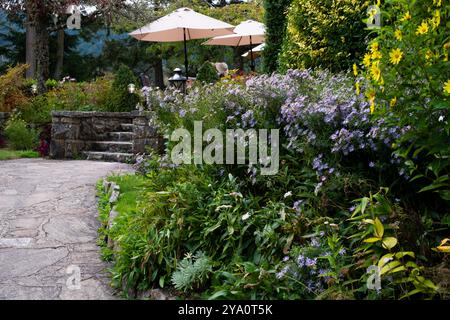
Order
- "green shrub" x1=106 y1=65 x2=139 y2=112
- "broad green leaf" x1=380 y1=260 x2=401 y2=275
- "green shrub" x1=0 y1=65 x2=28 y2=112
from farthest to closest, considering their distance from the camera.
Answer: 1. "green shrub" x1=0 y1=65 x2=28 y2=112
2. "green shrub" x1=106 y1=65 x2=139 y2=112
3. "broad green leaf" x1=380 y1=260 x2=401 y2=275

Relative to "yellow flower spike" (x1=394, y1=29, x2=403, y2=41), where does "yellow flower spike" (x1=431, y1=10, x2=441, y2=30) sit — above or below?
above

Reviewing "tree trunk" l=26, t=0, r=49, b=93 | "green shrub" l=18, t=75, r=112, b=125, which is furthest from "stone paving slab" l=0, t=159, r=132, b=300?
"tree trunk" l=26, t=0, r=49, b=93

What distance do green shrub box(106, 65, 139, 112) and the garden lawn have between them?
1654 mm

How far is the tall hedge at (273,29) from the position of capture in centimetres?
824

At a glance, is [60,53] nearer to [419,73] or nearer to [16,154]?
[16,154]

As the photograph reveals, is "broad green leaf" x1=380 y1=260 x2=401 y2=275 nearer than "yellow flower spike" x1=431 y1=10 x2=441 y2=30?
No

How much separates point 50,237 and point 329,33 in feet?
12.2

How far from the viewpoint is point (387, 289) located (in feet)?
7.84

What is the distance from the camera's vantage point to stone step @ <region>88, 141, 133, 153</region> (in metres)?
9.30

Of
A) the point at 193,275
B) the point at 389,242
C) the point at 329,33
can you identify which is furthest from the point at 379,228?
the point at 329,33

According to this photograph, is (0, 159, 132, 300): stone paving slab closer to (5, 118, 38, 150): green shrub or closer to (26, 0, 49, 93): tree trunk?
(5, 118, 38, 150): green shrub

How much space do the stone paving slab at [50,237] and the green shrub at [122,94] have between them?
2.83 meters
